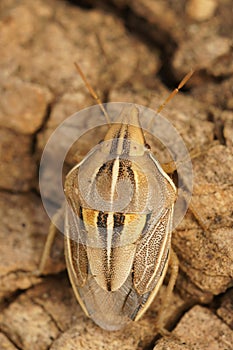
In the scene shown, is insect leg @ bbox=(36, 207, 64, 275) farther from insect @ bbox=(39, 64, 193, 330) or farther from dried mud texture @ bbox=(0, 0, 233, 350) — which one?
insect @ bbox=(39, 64, 193, 330)

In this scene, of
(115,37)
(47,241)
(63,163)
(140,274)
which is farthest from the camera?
(115,37)

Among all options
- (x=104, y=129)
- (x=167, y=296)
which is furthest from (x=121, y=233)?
(x=104, y=129)

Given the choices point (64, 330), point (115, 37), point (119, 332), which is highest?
point (115, 37)

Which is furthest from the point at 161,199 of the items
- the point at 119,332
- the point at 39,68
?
the point at 39,68

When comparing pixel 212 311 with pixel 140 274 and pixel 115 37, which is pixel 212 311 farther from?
pixel 115 37

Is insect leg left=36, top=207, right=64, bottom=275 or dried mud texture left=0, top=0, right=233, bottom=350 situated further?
insect leg left=36, top=207, right=64, bottom=275

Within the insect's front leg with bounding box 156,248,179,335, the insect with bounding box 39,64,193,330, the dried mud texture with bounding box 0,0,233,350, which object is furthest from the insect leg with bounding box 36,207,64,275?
the insect's front leg with bounding box 156,248,179,335

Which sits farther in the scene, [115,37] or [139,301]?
[115,37]
